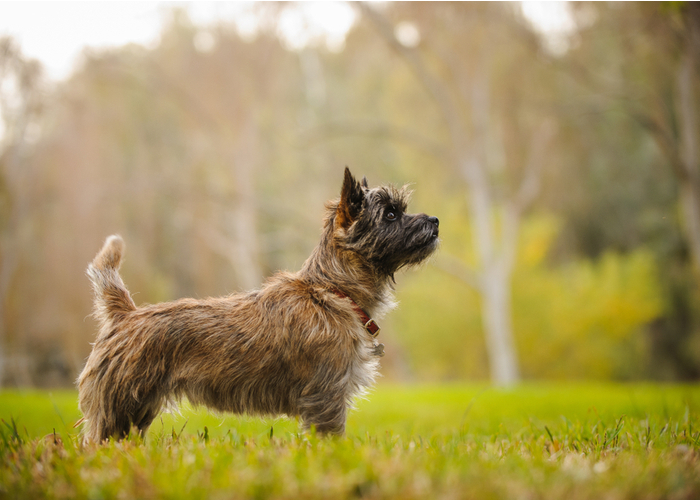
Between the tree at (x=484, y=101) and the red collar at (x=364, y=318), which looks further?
the tree at (x=484, y=101)

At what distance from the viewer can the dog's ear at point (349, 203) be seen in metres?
3.77

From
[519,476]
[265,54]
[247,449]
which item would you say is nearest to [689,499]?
[519,476]

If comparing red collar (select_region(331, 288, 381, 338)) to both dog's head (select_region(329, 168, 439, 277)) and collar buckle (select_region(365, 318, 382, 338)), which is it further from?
dog's head (select_region(329, 168, 439, 277))

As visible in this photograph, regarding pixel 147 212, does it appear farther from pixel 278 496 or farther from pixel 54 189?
pixel 278 496

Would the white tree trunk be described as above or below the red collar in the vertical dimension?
above

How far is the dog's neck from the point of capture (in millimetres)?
3803

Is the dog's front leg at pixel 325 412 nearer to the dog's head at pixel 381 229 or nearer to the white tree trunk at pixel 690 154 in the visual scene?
the dog's head at pixel 381 229

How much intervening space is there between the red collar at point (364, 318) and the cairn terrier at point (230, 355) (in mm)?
12

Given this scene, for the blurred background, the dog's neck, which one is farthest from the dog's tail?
the blurred background

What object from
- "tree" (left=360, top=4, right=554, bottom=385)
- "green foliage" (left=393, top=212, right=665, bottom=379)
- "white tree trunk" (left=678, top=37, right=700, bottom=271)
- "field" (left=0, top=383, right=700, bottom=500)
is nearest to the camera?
"field" (left=0, top=383, right=700, bottom=500)

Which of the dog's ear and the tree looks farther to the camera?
the tree

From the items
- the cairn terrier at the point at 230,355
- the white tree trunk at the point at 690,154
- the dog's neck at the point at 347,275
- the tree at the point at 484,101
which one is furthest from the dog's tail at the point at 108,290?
the white tree trunk at the point at 690,154

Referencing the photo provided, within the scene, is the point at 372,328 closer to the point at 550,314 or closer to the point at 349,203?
the point at 349,203

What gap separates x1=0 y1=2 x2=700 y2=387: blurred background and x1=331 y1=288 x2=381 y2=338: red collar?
6493 mm
